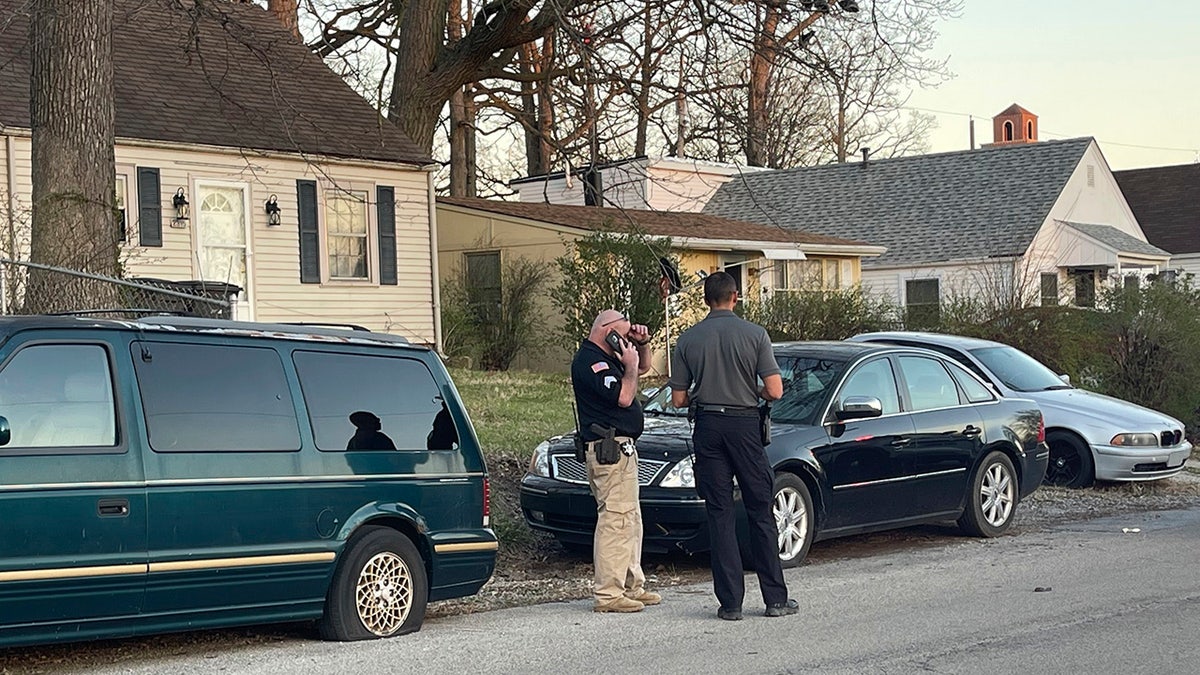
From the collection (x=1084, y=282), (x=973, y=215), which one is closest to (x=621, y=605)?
(x=973, y=215)

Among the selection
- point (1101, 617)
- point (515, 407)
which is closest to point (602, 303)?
point (515, 407)

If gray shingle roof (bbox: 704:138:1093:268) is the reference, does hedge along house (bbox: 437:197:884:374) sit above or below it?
below

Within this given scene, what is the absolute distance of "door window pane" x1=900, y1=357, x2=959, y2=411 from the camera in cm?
1231

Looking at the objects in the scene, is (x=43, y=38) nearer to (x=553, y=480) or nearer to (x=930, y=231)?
(x=553, y=480)

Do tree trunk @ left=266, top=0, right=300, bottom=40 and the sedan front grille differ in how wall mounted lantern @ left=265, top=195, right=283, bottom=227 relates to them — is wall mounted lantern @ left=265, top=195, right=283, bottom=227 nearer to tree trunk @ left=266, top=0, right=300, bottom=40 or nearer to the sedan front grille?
tree trunk @ left=266, top=0, right=300, bottom=40

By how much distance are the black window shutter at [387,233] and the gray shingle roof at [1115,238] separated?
64.2 ft

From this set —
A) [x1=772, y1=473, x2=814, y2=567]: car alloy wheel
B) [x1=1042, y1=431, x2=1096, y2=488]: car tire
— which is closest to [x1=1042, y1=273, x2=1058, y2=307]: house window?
[x1=1042, y1=431, x2=1096, y2=488]: car tire

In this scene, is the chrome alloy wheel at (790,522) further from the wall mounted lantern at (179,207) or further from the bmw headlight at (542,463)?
the wall mounted lantern at (179,207)

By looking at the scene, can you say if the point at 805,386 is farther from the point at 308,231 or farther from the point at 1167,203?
the point at 1167,203

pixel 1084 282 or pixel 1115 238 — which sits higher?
pixel 1115 238

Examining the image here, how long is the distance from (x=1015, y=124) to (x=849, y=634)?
4744cm

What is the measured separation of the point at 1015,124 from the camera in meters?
52.8

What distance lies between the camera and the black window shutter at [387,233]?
2444 cm

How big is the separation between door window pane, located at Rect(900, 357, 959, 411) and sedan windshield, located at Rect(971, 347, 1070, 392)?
3.72 m
